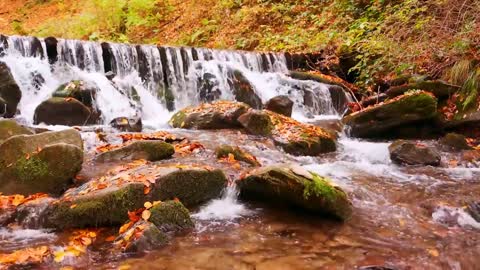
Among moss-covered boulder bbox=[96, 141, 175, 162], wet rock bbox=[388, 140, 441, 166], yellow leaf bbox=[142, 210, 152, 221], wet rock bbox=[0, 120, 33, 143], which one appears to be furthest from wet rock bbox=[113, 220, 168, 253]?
wet rock bbox=[388, 140, 441, 166]

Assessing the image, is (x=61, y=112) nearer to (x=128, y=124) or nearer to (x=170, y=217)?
(x=128, y=124)

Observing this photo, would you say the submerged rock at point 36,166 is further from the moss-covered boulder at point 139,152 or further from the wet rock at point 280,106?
the wet rock at point 280,106

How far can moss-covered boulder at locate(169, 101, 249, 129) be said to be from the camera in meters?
9.01

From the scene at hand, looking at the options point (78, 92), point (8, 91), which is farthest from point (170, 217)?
point (8, 91)

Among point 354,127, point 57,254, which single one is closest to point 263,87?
point 354,127

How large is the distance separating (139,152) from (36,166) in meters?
1.55

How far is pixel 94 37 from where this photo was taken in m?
19.3

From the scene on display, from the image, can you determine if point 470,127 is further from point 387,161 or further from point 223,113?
point 223,113

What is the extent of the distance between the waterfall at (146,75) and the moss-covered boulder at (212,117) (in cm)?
118

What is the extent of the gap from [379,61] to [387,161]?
5363 mm

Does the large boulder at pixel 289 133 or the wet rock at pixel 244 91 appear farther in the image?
the wet rock at pixel 244 91

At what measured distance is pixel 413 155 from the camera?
697 centimetres

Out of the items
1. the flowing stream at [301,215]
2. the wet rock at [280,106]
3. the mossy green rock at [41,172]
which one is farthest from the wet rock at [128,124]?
the mossy green rock at [41,172]

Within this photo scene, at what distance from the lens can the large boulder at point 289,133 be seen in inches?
295
